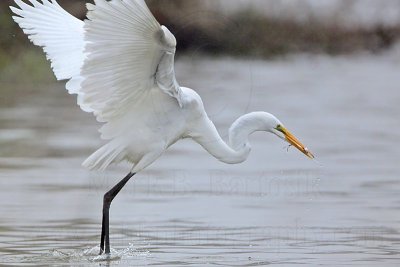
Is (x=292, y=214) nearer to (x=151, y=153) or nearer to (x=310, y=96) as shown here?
(x=151, y=153)

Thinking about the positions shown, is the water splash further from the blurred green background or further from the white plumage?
the blurred green background

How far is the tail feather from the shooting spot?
10.4 metres

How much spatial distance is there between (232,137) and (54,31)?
6.50 feet

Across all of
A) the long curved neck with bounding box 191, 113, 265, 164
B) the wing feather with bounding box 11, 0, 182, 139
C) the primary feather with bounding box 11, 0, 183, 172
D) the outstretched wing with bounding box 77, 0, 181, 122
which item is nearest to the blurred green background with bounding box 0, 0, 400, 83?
the long curved neck with bounding box 191, 113, 265, 164

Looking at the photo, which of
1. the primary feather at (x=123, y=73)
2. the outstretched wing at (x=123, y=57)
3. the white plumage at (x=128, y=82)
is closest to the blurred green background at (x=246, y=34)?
the white plumage at (x=128, y=82)

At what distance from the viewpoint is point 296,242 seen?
10578 mm

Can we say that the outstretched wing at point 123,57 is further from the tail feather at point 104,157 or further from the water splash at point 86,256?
the water splash at point 86,256

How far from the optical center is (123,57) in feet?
31.7

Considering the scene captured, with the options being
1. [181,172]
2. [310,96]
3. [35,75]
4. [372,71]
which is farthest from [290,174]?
[372,71]

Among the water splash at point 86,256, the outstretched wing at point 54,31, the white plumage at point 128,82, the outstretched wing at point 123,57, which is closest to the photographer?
the outstretched wing at point 123,57

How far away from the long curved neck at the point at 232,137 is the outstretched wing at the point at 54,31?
4.43 feet

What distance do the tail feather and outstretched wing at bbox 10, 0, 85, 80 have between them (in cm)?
108

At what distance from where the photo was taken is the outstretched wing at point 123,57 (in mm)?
9273

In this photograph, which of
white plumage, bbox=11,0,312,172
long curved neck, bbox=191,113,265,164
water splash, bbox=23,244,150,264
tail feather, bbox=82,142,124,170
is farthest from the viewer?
long curved neck, bbox=191,113,265,164
